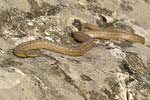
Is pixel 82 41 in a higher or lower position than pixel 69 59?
lower

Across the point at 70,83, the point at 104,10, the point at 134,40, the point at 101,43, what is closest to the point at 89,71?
the point at 70,83

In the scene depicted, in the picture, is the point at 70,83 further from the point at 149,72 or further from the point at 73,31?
the point at 73,31

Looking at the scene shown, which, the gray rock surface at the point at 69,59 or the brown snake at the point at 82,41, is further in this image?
the brown snake at the point at 82,41

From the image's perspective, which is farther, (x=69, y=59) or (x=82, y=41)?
(x=82, y=41)

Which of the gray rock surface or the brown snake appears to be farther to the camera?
the brown snake
